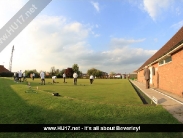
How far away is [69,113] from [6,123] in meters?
1.97

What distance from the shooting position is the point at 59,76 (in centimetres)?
6262

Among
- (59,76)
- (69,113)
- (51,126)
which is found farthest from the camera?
(59,76)

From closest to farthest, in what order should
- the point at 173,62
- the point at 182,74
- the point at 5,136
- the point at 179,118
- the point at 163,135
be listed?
the point at 163,135, the point at 5,136, the point at 179,118, the point at 182,74, the point at 173,62

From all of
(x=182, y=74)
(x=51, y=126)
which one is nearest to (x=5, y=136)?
(x=51, y=126)

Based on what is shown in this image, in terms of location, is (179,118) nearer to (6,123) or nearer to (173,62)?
(6,123)

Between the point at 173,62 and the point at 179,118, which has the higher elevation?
the point at 173,62

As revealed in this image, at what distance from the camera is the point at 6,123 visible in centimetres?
506

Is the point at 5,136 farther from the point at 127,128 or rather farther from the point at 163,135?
the point at 163,135

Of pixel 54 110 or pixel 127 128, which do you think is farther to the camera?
pixel 54 110

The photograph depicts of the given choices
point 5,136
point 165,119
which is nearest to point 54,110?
point 5,136

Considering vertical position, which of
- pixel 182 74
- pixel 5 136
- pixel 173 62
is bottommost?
pixel 5 136

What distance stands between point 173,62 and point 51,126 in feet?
31.7

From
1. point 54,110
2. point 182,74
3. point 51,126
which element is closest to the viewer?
point 51,126

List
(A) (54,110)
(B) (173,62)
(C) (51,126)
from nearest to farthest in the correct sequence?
(C) (51,126) → (A) (54,110) → (B) (173,62)
